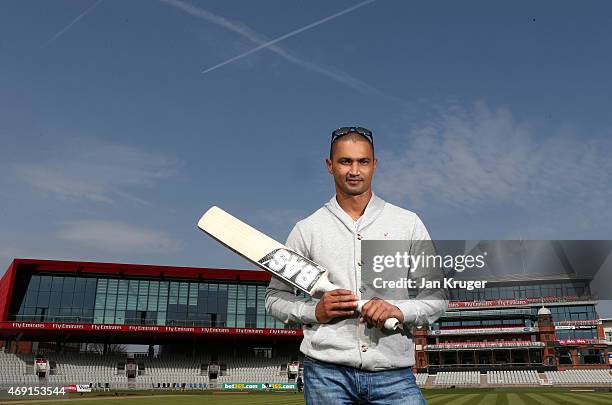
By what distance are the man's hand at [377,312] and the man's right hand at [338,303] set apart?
0.21 ft

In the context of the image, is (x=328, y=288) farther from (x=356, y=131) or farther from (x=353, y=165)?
(x=356, y=131)

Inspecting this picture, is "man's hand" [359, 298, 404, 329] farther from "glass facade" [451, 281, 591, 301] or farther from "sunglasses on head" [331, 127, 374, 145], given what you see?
"glass facade" [451, 281, 591, 301]

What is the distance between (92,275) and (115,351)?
380 inches

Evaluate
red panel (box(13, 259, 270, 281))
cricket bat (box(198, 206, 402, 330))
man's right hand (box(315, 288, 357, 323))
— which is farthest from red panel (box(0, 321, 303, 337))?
man's right hand (box(315, 288, 357, 323))

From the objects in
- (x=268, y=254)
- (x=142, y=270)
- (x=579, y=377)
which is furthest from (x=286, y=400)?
(x=579, y=377)

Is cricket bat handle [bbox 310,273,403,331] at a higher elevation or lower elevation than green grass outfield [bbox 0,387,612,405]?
higher

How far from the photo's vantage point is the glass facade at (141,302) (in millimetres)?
47781

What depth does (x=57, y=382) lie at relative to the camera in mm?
43125

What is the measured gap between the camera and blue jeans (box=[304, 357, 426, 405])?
2697 mm

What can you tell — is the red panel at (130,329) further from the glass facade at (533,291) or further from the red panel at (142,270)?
the glass facade at (533,291)

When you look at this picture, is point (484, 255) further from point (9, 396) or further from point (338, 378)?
point (9, 396)

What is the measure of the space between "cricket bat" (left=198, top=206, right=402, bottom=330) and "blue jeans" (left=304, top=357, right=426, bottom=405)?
0.29 metres

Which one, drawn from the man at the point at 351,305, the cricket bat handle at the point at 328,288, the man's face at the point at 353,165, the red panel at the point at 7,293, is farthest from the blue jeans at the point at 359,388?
the red panel at the point at 7,293

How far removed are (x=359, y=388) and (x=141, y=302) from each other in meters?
50.0
